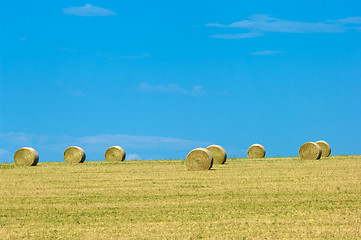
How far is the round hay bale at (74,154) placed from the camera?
37.9 meters

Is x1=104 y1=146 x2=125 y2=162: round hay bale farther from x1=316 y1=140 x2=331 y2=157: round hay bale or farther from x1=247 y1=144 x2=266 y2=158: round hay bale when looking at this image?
x1=316 y1=140 x2=331 y2=157: round hay bale

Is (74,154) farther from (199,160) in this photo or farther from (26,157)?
(199,160)

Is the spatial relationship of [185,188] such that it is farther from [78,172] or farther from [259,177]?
[78,172]

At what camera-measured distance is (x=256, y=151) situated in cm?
4059

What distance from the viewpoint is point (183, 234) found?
11781 millimetres

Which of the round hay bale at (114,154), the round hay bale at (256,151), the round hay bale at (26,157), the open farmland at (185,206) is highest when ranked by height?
the round hay bale at (256,151)

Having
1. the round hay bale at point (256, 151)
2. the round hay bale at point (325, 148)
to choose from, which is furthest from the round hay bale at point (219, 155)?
the round hay bale at point (325, 148)

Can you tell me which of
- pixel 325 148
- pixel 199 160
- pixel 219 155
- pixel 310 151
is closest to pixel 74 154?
pixel 219 155

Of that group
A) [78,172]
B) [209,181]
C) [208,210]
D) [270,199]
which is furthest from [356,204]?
[78,172]

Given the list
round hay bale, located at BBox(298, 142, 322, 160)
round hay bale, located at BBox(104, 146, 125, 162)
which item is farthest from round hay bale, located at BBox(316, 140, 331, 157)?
round hay bale, located at BBox(104, 146, 125, 162)

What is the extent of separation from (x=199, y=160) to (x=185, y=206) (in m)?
12.5

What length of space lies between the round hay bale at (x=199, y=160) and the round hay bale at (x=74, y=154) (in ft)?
39.6

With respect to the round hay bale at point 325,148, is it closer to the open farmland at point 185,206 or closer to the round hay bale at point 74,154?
the open farmland at point 185,206

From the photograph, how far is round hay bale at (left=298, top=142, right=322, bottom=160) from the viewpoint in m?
35.8
